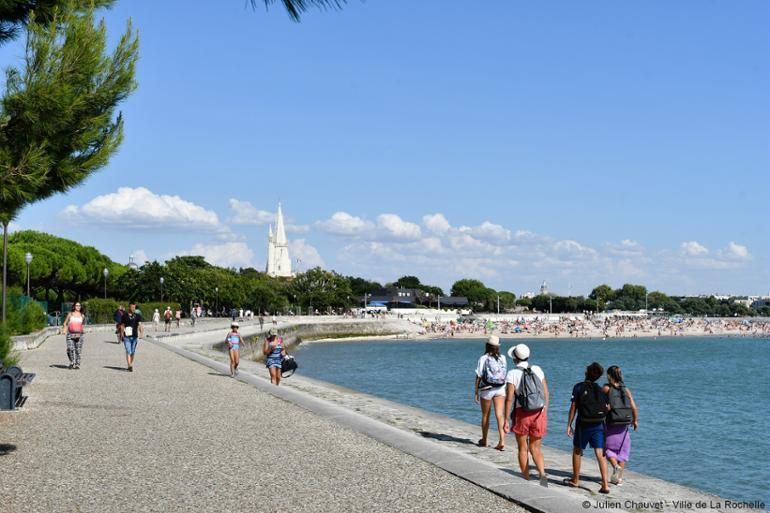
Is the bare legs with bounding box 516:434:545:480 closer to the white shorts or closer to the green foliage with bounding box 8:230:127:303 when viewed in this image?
the white shorts

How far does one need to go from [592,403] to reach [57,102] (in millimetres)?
6809

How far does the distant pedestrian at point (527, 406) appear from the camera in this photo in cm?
1007

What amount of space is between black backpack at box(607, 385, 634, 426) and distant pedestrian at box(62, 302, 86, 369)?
53.5ft

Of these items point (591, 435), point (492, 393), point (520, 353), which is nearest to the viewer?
point (591, 435)

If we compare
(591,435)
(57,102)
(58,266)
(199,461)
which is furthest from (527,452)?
(58,266)

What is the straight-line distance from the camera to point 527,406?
1007cm

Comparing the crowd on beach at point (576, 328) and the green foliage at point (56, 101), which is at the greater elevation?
the green foliage at point (56, 101)

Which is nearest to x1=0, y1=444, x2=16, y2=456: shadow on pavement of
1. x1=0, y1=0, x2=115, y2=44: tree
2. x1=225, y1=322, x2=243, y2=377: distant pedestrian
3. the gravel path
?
the gravel path

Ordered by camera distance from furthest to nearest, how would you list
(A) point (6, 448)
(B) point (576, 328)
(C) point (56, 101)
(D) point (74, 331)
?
(B) point (576, 328) < (D) point (74, 331) < (A) point (6, 448) < (C) point (56, 101)

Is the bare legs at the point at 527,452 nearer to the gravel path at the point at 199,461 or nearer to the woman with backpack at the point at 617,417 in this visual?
the woman with backpack at the point at 617,417

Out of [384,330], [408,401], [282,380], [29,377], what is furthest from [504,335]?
[29,377]

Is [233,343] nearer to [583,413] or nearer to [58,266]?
[583,413]

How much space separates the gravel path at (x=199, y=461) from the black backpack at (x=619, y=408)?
1.96m

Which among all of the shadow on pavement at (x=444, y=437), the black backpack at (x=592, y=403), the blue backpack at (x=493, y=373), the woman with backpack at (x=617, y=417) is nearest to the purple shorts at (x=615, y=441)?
the woman with backpack at (x=617, y=417)
